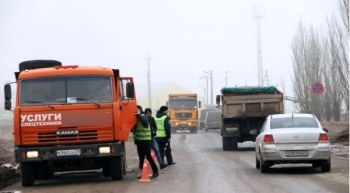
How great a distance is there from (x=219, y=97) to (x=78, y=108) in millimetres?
16390

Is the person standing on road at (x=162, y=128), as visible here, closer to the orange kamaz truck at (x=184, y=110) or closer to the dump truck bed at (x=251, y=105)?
the dump truck bed at (x=251, y=105)

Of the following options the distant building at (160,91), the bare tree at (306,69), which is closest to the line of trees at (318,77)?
the bare tree at (306,69)

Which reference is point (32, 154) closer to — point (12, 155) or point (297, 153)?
point (297, 153)

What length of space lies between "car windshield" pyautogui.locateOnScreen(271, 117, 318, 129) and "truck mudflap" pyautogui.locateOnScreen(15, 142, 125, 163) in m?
4.39

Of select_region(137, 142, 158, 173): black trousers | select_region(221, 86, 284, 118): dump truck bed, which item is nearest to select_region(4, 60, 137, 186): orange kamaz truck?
select_region(137, 142, 158, 173): black trousers

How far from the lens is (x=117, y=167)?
61.2 feet

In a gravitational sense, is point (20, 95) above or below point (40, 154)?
above

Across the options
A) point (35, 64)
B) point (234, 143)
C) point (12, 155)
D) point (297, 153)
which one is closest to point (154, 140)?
point (35, 64)

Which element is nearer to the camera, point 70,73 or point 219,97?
point 70,73

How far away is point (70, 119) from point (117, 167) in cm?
175

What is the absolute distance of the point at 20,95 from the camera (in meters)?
18.3

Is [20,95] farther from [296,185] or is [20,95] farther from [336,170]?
[336,170]

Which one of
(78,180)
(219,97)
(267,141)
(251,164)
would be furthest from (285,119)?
(219,97)

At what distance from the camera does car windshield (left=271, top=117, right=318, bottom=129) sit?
19.7 m
